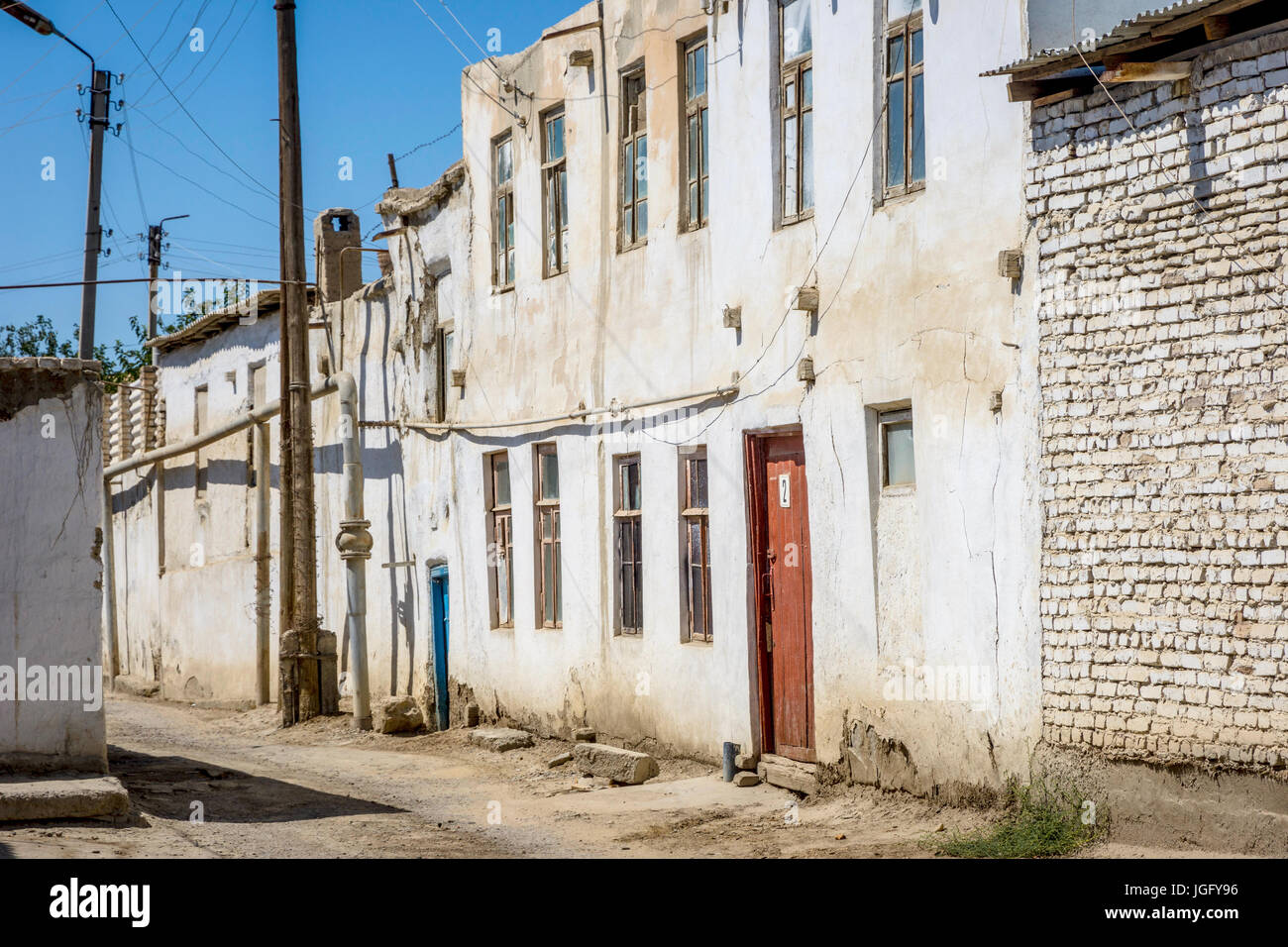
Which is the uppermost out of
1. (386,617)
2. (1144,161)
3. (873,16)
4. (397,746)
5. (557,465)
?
(873,16)

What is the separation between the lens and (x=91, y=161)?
26938 mm

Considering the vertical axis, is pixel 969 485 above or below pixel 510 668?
above

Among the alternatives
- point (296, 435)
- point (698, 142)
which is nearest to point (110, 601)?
point (296, 435)

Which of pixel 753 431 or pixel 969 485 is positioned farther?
pixel 753 431

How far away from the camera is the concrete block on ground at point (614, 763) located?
13109mm

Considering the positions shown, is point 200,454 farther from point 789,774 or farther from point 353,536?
point 789,774

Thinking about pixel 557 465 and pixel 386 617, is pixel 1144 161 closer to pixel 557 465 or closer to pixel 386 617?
pixel 557 465

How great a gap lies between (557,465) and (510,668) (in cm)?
235

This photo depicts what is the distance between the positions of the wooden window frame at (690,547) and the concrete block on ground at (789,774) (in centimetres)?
139

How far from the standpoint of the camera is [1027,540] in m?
9.55
